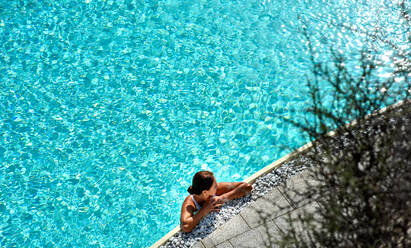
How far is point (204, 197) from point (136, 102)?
2.89 m

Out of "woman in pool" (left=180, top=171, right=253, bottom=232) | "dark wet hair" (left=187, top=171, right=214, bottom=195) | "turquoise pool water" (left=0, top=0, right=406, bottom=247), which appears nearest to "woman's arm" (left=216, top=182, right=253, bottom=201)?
"woman in pool" (left=180, top=171, right=253, bottom=232)

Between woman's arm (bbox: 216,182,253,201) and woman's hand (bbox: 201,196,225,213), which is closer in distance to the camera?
woman's hand (bbox: 201,196,225,213)

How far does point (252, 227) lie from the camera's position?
6254 millimetres

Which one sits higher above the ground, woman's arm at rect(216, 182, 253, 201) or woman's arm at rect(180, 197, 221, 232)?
woman's arm at rect(216, 182, 253, 201)

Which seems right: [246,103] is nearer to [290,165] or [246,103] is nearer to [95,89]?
[290,165]

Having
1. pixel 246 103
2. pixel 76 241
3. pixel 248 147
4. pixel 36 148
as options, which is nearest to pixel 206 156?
pixel 248 147

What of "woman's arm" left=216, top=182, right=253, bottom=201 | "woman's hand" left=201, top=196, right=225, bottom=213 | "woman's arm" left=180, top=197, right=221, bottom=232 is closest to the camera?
"woman's arm" left=180, top=197, right=221, bottom=232

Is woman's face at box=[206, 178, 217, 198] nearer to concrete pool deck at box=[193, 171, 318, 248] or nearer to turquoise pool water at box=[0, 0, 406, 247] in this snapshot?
concrete pool deck at box=[193, 171, 318, 248]

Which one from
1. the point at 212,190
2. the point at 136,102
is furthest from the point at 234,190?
the point at 136,102

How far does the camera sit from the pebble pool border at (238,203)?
6.37 meters

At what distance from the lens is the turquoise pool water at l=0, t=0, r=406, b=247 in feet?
24.5

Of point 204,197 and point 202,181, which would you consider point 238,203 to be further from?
point 202,181

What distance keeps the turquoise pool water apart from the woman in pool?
2.68 feet

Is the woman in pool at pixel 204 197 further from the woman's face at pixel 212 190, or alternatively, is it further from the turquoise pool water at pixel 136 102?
the turquoise pool water at pixel 136 102
